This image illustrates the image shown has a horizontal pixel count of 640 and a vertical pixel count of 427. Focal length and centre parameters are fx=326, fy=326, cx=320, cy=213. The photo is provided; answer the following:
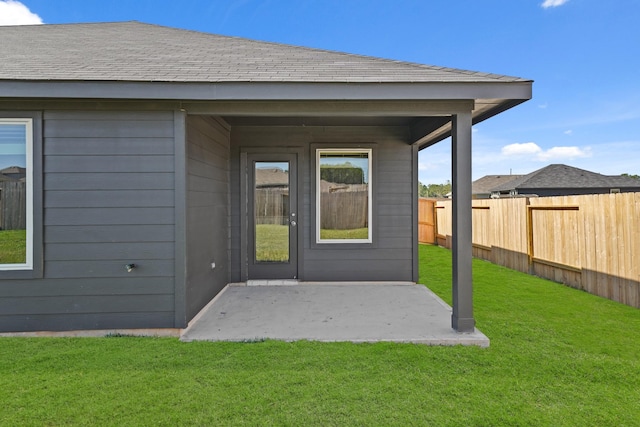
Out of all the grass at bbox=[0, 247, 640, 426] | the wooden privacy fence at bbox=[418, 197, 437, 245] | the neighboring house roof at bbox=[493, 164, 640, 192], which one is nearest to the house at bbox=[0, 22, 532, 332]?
the grass at bbox=[0, 247, 640, 426]

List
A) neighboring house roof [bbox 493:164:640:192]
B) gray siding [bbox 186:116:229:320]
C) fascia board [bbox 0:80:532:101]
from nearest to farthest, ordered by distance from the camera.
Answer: fascia board [bbox 0:80:532:101]
gray siding [bbox 186:116:229:320]
neighboring house roof [bbox 493:164:640:192]

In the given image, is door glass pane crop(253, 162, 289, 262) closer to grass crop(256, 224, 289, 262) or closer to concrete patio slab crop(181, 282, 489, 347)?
grass crop(256, 224, 289, 262)

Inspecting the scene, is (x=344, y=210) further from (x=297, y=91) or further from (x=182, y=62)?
(x=182, y=62)

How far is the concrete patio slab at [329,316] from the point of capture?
2939 mm

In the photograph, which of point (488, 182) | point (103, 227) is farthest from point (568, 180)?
point (103, 227)

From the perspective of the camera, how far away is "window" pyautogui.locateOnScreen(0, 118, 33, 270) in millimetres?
2986

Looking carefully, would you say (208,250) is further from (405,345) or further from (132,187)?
(405,345)

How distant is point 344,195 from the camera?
16.5ft

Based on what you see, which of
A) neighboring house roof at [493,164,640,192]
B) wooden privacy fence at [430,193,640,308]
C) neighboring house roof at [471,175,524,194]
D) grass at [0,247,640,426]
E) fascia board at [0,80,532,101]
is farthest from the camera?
neighboring house roof at [471,175,524,194]

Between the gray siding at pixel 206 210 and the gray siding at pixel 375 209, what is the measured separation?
0.91m

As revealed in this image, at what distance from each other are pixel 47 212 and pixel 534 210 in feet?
22.5

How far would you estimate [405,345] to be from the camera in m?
2.78

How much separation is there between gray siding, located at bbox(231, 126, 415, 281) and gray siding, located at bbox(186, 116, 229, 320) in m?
0.91

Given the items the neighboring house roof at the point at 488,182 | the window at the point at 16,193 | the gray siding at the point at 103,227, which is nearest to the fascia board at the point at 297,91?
the gray siding at the point at 103,227
